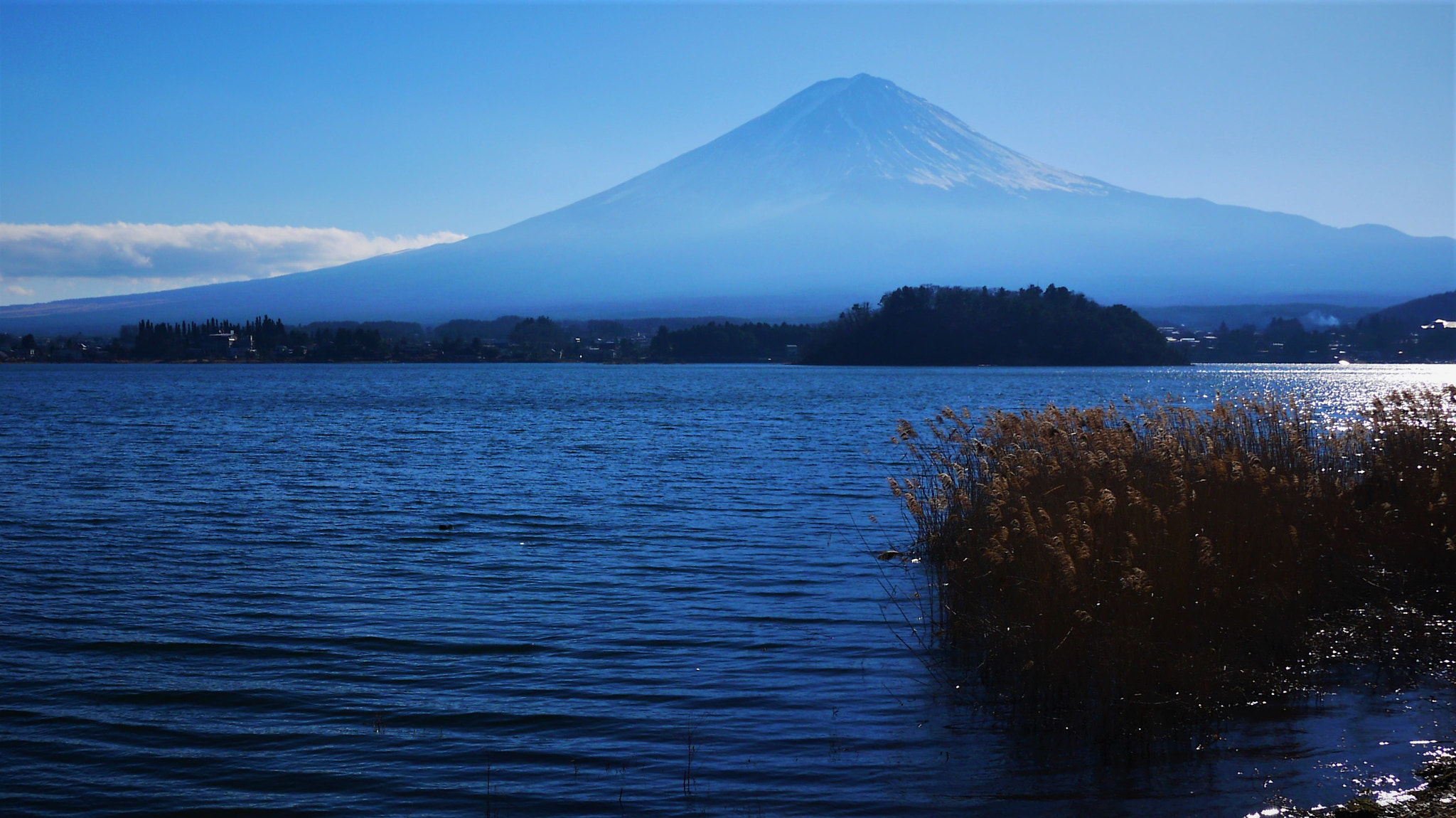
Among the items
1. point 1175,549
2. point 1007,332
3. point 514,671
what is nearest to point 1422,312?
point 1007,332

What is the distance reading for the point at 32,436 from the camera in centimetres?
4009

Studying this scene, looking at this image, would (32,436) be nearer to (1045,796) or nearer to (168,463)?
(168,463)

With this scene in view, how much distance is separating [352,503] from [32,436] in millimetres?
24795

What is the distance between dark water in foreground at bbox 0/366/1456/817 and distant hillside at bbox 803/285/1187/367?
13469cm

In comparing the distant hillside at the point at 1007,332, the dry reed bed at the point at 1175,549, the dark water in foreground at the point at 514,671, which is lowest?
the dark water in foreground at the point at 514,671

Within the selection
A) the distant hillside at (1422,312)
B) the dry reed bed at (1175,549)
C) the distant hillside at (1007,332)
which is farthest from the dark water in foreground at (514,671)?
the distant hillside at (1422,312)

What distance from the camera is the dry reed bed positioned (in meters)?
8.62

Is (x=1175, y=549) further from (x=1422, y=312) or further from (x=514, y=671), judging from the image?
(x=1422, y=312)

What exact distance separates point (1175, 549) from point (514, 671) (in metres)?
5.99

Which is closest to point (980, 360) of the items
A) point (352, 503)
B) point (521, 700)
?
point (352, 503)

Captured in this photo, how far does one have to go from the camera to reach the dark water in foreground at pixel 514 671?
764 centimetres

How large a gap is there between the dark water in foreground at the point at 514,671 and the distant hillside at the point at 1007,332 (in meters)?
135

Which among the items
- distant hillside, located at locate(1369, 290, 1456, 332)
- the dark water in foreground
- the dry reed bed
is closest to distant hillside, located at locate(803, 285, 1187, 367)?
distant hillside, located at locate(1369, 290, 1456, 332)

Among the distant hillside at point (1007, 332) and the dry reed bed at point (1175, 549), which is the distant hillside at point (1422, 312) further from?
the dry reed bed at point (1175, 549)
